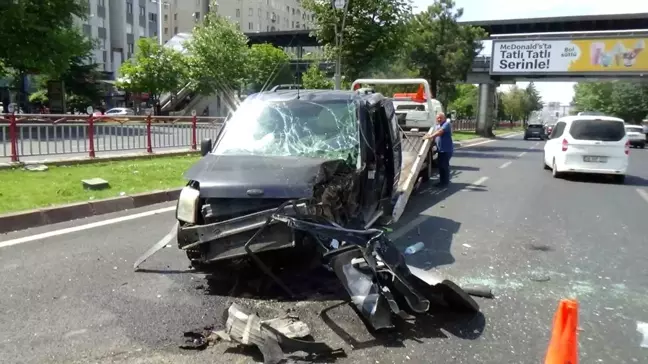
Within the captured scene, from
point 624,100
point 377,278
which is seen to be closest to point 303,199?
point 377,278

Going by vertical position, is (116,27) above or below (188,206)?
above

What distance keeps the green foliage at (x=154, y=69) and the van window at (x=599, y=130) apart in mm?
39482

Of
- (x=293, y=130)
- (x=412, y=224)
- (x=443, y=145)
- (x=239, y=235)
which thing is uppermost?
(x=293, y=130)

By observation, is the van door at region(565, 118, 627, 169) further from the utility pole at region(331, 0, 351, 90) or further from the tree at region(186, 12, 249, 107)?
the tree at region(186, 12, 249, 107)

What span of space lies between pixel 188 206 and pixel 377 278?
71.4 inches

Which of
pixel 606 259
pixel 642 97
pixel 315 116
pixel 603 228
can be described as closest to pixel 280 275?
pixel 315 116

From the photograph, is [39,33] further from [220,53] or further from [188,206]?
[188,206]

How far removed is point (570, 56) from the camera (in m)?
37.4

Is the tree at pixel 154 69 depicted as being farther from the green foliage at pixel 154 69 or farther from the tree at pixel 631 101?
the tree at pixel 631 101

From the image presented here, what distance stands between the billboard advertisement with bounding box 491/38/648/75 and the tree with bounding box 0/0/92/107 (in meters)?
27.2

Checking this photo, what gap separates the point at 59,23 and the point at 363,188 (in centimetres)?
2720

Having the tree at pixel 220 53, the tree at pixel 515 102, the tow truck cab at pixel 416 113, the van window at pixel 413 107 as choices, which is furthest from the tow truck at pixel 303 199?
the tree at pixel 515 102

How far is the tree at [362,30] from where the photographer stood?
22703 millimetres

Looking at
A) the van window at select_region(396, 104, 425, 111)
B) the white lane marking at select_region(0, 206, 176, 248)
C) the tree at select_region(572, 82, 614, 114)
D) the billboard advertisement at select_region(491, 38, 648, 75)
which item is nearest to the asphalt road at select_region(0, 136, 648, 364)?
the white lane marking at select_region(0, 206, 176, 248)
